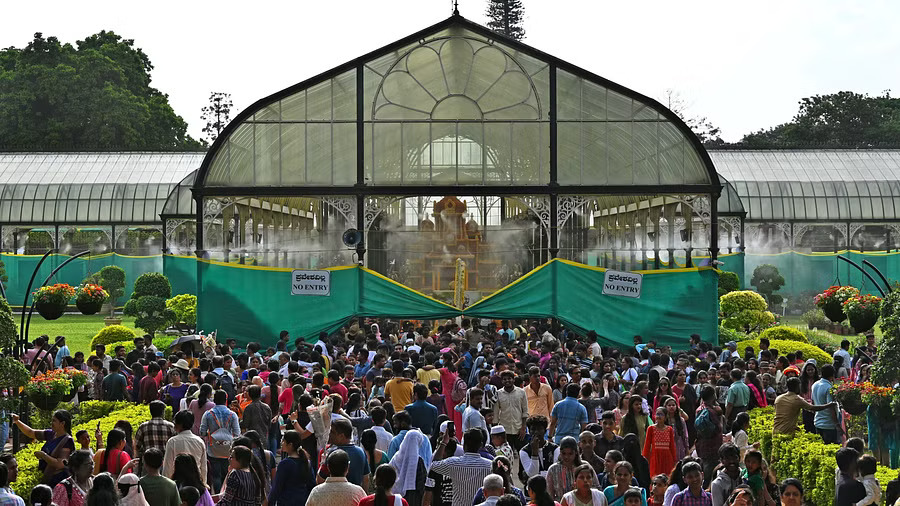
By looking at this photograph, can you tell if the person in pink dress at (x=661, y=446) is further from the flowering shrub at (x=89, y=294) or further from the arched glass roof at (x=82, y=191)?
the arched glass roof at (x=82, y=191)

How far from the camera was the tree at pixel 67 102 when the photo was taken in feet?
225

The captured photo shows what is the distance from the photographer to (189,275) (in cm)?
3578

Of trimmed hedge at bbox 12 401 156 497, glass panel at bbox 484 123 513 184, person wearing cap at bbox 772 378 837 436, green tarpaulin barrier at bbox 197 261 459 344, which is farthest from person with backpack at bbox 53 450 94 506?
glass panel at bbox 484 123 513 184

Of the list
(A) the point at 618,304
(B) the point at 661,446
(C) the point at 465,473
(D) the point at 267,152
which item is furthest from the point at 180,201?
(C) the point at 465,473

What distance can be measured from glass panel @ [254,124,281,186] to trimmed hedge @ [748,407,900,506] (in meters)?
15.5

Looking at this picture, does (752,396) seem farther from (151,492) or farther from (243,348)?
(243,348)

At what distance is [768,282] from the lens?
40.5 m

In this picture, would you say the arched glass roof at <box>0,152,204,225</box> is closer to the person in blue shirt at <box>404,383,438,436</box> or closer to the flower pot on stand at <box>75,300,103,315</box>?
the flower pot on stand at <box>75,300,103,315</box>

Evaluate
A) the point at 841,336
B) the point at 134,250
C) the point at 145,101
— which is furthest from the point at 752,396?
the point at 145,101

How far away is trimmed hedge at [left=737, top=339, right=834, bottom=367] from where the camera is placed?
22609 millimetres

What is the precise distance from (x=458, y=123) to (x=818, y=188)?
24.8 metres

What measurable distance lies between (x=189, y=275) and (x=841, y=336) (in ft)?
62.4

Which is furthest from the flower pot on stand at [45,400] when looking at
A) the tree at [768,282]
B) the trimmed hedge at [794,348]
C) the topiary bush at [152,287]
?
the tree at [768,282]

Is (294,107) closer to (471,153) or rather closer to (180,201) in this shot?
(471,153)
